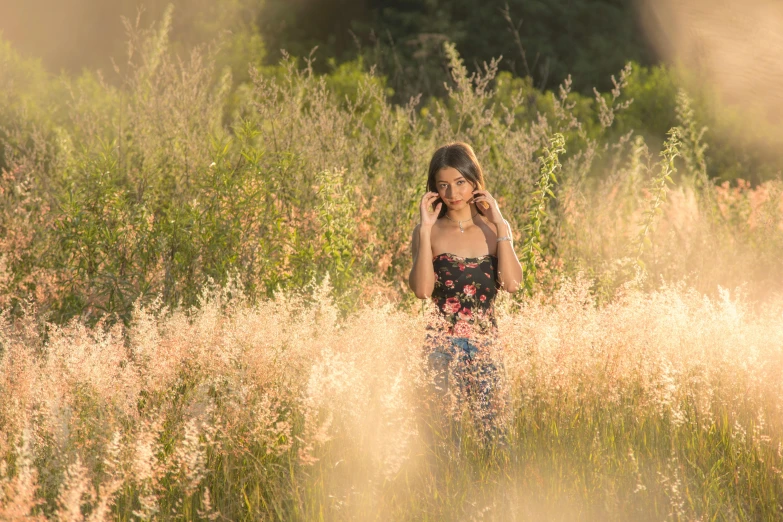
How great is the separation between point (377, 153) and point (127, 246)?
87.5 inches

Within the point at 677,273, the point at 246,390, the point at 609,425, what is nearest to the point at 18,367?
the point at 246,390

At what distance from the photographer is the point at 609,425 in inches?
123

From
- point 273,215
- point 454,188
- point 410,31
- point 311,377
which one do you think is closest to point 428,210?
point 454,188

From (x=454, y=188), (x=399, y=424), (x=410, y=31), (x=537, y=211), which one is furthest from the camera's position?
(x=410, y=31)

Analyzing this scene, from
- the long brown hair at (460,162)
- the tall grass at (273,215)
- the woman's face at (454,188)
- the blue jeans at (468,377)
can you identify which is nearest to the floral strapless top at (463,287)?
the blue jeans at (468,377)

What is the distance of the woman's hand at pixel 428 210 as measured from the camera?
10.8 feet

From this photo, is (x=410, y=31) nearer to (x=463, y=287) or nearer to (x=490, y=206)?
(x=490, y=206)

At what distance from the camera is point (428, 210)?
11.1 ft

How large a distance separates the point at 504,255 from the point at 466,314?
0.93ft

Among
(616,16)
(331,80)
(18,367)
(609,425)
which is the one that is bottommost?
(609,425)

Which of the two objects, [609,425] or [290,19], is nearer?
[609,425]

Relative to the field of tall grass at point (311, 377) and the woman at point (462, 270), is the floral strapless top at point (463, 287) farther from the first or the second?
the field of tall grass at point (311, 377)

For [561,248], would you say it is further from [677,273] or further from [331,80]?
[331,80]

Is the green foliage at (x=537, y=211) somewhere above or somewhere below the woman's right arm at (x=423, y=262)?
above
